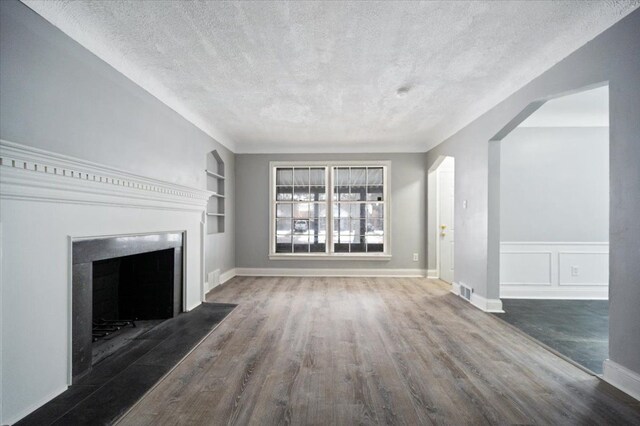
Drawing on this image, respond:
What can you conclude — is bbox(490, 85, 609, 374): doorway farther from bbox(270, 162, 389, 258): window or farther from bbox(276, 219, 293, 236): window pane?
bbox(276, 219, 293, 236): window pane

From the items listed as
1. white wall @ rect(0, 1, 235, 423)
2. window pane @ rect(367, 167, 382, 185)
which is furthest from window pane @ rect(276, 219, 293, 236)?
white wall @ rect(0, 1, 235, 423)

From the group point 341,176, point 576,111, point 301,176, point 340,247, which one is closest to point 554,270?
point 576,111

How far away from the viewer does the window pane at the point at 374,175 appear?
617 cm

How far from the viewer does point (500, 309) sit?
370 centimetres

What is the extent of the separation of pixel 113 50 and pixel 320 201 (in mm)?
4183

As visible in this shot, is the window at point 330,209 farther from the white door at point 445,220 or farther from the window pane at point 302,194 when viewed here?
the white door at point 445,220

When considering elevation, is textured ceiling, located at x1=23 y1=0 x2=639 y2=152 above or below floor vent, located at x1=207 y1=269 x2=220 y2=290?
Result: above

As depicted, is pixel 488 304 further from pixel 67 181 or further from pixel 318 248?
pixel 67 181

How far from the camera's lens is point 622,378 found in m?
1.98

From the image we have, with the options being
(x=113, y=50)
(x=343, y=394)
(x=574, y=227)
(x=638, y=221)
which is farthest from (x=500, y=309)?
(x=113, y=50)

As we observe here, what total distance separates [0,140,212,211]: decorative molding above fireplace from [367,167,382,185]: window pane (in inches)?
162

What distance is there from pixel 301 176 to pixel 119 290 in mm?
3817

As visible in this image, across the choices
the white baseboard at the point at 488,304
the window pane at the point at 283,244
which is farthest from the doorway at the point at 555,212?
the window pane at the point at 283,244

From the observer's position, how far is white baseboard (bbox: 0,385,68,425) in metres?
1.58
